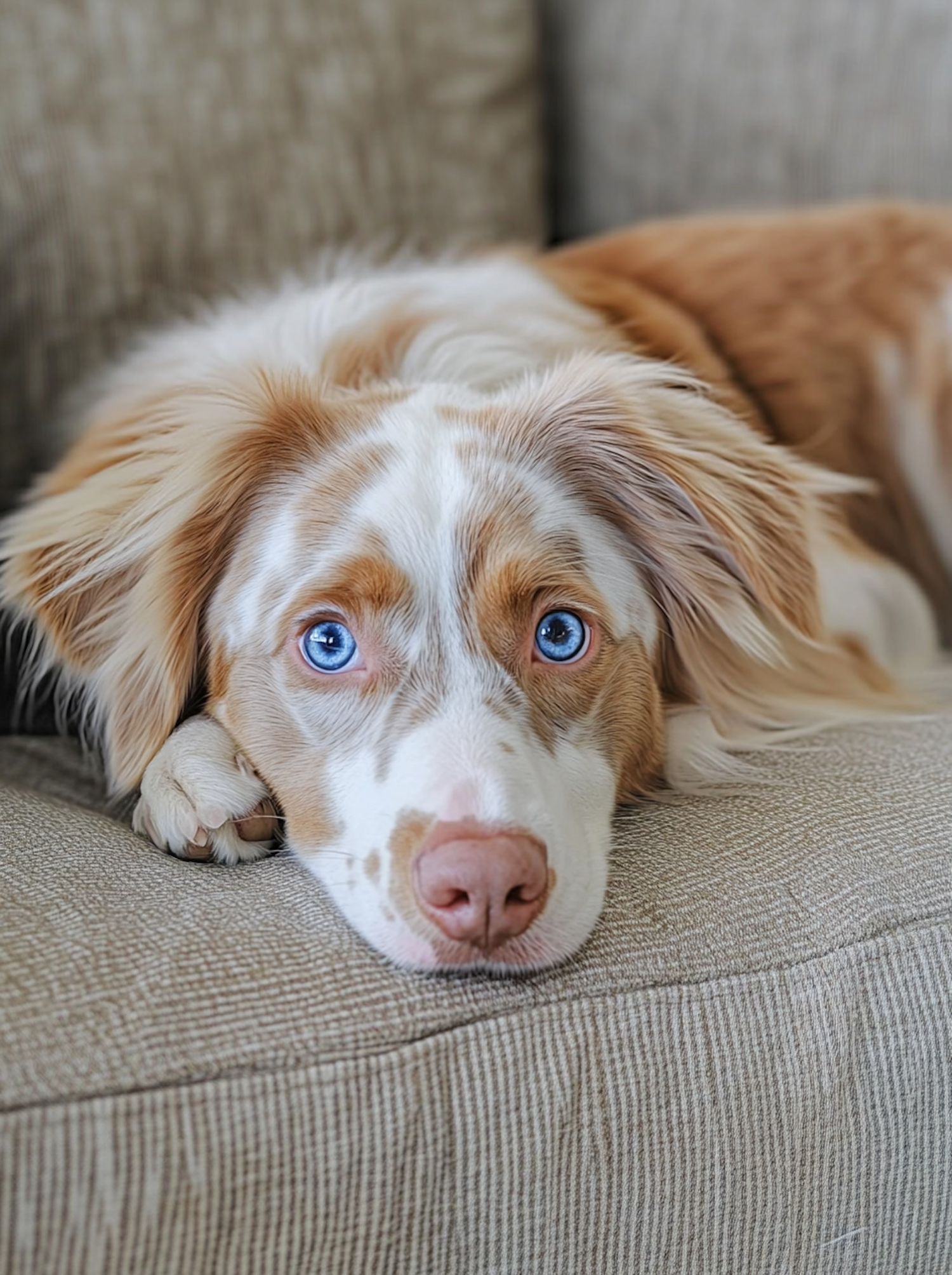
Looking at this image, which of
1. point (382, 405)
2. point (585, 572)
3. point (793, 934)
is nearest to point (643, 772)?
point (585, 572)

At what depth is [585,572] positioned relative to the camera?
5.12ft

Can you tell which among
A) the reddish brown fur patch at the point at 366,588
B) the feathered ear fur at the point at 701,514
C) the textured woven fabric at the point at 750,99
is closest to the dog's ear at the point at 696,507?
the feathered ear fur at the point at 701,514

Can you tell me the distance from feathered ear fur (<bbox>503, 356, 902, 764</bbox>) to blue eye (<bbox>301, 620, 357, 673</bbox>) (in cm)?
34

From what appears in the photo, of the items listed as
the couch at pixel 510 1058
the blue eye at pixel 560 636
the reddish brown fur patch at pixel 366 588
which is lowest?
the couch at pixel 510 1058

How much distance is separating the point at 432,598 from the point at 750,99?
5.88 feet

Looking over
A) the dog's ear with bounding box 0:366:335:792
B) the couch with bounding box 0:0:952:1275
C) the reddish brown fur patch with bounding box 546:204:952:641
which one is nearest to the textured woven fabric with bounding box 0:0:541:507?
the reddish brown fur patch with bounding box 546:204:952:641

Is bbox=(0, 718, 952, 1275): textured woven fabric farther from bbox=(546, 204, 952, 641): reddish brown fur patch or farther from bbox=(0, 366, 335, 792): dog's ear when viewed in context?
bbox=(546, 204, 952, 641): reddish brown fur patch

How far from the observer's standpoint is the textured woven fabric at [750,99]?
2629 millimetres

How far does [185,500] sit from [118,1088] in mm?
763

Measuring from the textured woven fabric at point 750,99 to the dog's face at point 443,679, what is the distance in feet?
4.74

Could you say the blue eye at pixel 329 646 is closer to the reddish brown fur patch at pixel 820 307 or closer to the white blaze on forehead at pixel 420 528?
the white blaze on forehead at pixel 420 528

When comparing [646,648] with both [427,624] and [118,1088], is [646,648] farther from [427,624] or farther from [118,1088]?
[118,1088]

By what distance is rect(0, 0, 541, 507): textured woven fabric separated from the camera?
231cm

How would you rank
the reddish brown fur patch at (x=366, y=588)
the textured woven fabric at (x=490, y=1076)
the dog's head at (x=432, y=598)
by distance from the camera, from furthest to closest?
the reddish brown fur patch at (x=366, y=588) → the dog's head at (x=432, y=598) → the textured woven fabric at (x=490, y=1076)
